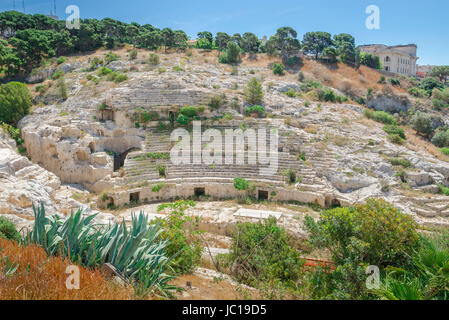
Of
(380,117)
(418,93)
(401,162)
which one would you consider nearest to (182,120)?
(401,162)

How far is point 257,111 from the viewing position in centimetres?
2461

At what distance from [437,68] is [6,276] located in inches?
2455

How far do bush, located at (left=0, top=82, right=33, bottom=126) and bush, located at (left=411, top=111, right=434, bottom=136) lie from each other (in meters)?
35.6

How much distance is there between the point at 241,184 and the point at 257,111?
10.4 metres

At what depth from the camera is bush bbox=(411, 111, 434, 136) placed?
26016mm

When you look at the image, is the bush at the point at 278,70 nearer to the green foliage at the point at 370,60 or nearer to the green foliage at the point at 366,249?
the green foliage at the point at 370,60

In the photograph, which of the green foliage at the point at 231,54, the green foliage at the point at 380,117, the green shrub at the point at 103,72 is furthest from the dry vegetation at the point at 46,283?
the green foliage at the point at 231,54

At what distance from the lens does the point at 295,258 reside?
7.33m

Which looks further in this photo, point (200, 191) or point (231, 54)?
point (231, 54)

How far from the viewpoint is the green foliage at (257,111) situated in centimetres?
2455

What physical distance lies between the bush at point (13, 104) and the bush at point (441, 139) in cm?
3592

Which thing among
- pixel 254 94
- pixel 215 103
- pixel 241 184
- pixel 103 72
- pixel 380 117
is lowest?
pixel 241 184

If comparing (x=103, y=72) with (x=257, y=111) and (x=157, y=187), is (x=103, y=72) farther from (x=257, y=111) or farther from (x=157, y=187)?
(x=157, y=187)

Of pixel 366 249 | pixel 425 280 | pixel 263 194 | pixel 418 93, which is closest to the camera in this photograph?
pixel 425 280
